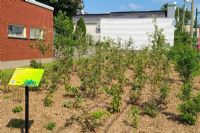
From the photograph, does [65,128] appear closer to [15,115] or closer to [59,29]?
[15,115]

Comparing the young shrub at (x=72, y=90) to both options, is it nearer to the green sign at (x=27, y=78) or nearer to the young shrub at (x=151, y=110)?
the young shrub at (x=151, y=110)

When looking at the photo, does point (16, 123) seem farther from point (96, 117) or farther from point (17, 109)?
point (96, 117)

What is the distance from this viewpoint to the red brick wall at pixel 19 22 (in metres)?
18.8

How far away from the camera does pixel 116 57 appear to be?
616 inches

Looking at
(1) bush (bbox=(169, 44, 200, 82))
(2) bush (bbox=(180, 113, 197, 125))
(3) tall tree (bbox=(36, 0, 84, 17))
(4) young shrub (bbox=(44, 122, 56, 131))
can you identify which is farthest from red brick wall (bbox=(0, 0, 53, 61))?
(3) tall tree (bbox=(36, 0, 84, 17))

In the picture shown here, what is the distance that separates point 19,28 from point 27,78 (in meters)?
14.0

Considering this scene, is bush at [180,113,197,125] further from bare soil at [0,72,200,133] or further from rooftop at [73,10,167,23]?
rooftop at [73,10,167,23]

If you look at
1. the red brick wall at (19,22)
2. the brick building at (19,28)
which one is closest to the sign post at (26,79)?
the red brick wall at (19,22)

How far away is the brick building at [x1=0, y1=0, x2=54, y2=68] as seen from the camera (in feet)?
61.8

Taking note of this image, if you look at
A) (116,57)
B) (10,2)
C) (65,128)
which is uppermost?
(10,2)

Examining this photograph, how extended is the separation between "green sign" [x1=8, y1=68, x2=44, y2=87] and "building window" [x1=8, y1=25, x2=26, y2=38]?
486 inches

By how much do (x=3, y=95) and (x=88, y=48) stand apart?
25.5ft

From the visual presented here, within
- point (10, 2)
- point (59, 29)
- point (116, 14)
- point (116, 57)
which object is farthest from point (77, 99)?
point (116, 14)

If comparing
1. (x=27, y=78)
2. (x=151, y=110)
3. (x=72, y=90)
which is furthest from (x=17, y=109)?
(x=151, y=110)
